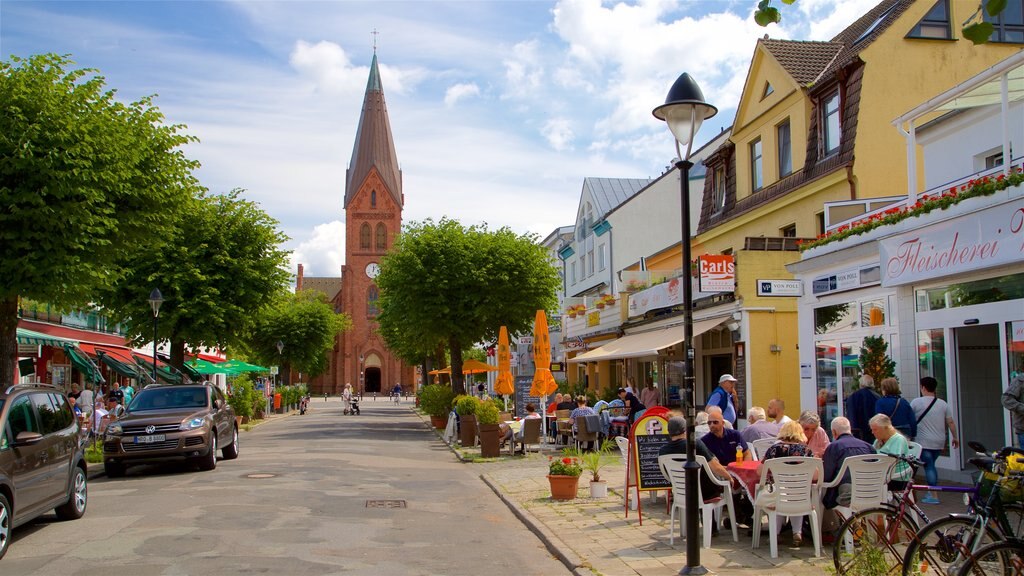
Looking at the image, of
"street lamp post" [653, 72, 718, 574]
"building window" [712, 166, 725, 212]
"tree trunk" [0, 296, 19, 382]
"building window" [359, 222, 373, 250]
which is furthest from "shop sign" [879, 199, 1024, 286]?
"building window" [359, 222, 373, 250]

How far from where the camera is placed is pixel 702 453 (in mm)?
9312

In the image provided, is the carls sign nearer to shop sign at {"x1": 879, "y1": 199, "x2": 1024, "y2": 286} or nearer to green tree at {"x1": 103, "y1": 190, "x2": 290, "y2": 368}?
shop sign at {"x1": 879, "y1": 199, "x2": 1024, "y2": 286}

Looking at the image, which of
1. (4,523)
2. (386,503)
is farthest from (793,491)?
(4,523)

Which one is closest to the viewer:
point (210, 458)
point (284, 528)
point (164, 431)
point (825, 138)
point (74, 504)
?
point (284, 528)

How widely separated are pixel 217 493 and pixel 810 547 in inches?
344

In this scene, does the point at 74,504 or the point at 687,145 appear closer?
the point at 687,145

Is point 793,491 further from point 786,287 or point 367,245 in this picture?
point 367,245

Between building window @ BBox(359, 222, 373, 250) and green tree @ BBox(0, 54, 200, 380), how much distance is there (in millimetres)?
81303

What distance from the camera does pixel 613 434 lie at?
2030cm

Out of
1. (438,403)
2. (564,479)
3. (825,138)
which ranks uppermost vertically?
(825,138)

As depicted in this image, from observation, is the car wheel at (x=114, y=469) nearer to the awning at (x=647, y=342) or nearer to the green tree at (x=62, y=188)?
the green tree at (x=62, y=188)

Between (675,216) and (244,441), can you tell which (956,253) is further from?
(675,216)

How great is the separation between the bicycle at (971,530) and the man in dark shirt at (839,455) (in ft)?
6.80

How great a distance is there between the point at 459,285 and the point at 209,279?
1113 centimetres
